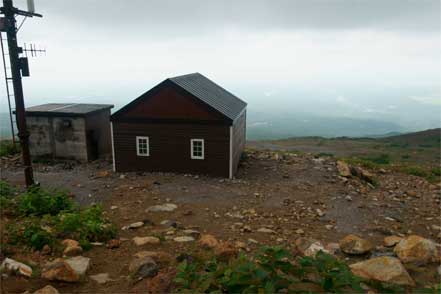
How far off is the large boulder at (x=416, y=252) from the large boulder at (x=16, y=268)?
7.34 metres

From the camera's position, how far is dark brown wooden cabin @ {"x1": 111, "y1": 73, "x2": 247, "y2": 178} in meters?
16.5

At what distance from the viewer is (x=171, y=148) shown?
17.2 m

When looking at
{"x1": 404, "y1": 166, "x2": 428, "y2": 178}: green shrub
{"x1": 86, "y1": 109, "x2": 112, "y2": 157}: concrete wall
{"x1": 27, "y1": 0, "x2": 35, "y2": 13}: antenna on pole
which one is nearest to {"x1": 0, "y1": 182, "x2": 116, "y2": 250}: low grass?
{"x1": 27, "y1": 0, "x2": 35, "y2": 13}: antenna on pole

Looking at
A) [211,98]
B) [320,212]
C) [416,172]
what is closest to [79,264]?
[320,212]

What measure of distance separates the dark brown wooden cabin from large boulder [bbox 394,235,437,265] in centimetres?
1003

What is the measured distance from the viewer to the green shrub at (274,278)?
4448mm

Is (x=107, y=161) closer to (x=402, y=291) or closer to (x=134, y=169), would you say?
(x=134, y=169)

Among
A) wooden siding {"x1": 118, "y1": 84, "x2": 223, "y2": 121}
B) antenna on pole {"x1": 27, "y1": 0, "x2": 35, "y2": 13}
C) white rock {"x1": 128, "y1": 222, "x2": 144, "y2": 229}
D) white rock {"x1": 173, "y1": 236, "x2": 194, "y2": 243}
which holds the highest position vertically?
antenna on pole {"x1": 27, "y1": 0, "x2": 35, "y2": 13}

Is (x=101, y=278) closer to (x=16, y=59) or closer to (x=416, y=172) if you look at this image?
(x=16, y=59)

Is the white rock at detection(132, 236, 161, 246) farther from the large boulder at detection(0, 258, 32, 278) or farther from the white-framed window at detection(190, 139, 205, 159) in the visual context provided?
the white-framed window at detection(190, 139, 205, 159)

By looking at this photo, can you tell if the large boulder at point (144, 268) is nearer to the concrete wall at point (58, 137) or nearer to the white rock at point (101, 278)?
the white rock at point (101, 278)

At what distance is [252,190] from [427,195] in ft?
25.6

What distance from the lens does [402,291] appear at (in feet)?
16.9

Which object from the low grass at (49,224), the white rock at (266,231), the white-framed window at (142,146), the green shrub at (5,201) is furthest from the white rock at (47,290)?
the white-framed window at (142,146)
